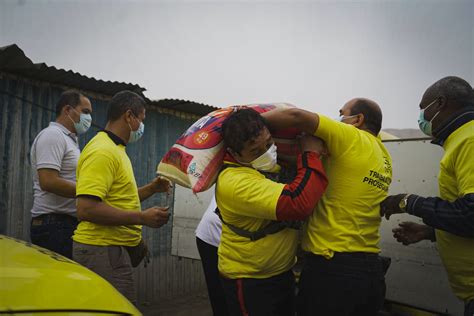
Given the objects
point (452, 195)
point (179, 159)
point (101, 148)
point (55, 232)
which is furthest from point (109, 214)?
point (452, 195)

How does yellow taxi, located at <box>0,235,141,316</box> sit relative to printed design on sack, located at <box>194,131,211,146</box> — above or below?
below

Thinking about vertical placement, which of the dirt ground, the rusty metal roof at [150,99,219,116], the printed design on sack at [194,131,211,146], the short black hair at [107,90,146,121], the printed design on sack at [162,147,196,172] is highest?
the rusty metal roof at [150,99,219,116]

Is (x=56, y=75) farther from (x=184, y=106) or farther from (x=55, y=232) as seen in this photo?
(x=55, y=232)

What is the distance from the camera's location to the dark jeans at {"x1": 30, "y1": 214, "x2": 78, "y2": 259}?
3.13 meters

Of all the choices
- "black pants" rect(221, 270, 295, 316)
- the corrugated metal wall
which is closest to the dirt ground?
the corrugated metal wall

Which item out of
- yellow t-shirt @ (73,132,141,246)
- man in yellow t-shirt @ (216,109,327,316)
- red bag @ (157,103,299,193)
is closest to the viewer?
man in yellow t-shirt @ (216,109,327,316)

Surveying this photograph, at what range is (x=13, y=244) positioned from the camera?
1918 mm

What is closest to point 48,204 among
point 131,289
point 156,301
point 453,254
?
point 131,289

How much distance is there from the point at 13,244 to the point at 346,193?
174 cm

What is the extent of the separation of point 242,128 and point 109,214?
3.93ft

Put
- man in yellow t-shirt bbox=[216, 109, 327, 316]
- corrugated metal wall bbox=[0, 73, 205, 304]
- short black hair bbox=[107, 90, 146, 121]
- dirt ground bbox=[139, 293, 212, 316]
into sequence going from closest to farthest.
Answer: man in yellow t-shirt bbox=[216, 109, 327, 316] < short black hair bbox=[107, 90, 146, 121] < corrugated metal wall bbox=[0, 73, 205, 304] < dirt ground bbox=[139, 293, 212, 316]

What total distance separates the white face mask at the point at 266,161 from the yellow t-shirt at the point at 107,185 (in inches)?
45.2

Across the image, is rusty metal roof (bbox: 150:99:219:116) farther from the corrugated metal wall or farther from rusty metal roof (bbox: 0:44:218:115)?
the corrugated metal wall

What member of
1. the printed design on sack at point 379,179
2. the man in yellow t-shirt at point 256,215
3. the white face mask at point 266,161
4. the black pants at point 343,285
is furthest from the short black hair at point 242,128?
the black pants at point 343,285
